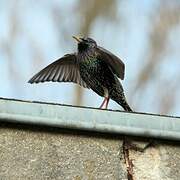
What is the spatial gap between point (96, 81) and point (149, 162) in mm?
2303

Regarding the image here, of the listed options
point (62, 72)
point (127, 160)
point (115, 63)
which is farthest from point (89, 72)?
point (127, 160)

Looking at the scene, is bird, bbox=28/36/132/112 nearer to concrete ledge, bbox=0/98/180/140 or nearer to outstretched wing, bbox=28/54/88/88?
outstretched wing, bbox=28/54/88/88

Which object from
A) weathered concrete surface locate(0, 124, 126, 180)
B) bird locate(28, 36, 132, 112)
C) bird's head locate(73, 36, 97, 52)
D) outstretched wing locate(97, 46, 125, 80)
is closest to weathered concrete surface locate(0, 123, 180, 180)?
weathered concrete surface locate(0, 124, 126, 180)

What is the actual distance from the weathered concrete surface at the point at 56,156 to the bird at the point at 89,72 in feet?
5.89

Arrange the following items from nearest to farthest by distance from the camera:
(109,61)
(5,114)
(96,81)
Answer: (5,114) → (109,61) → (96,81)

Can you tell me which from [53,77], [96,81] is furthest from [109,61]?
[53,77]

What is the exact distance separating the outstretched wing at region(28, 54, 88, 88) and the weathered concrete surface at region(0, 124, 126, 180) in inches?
95.7

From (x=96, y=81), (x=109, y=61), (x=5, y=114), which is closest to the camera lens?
(x=5, y=114)

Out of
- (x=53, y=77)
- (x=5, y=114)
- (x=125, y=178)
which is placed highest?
(x=5, y=114)

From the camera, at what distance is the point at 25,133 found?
8.21 ft

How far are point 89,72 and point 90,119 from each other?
7.64ft

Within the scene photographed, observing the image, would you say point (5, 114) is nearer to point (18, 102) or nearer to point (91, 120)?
point (18, 102)

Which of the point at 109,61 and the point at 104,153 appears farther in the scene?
the point at 109,61

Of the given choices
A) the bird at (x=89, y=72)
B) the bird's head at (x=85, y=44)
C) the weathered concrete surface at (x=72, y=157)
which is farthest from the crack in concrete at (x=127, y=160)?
the bird's head at (x=85, y=44)
